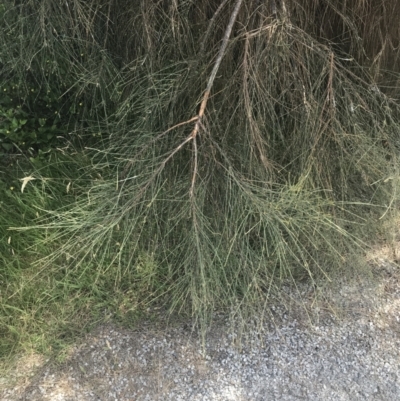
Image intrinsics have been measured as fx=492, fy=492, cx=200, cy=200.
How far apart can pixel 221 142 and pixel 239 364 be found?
1.09 metres

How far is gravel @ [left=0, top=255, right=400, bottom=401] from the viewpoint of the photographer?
2.16 metres

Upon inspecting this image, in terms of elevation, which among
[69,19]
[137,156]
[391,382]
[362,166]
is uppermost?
[69,19]

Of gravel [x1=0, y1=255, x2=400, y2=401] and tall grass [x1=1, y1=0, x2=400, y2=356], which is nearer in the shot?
gravel [x1=0, y1=255, x2=400, y2=401]

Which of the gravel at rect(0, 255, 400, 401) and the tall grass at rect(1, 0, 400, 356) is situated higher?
the tall grass at rect(1, 0, 400, 356)

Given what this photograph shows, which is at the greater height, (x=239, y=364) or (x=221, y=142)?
(x=221, y=142)

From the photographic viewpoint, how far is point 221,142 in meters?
2.53

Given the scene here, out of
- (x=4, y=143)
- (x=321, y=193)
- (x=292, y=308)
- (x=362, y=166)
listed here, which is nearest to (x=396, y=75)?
(x=362, y=166)

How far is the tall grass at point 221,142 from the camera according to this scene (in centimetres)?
230

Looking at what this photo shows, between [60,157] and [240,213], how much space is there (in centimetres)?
138

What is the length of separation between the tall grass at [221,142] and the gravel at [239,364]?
0.60 feet

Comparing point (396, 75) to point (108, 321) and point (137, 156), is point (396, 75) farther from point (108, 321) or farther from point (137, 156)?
point (108, 321)

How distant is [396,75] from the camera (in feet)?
9.84

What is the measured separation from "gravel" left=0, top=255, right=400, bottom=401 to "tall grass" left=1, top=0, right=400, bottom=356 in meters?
0.18

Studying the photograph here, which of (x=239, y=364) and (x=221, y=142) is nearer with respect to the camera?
(x=239, y=364)
